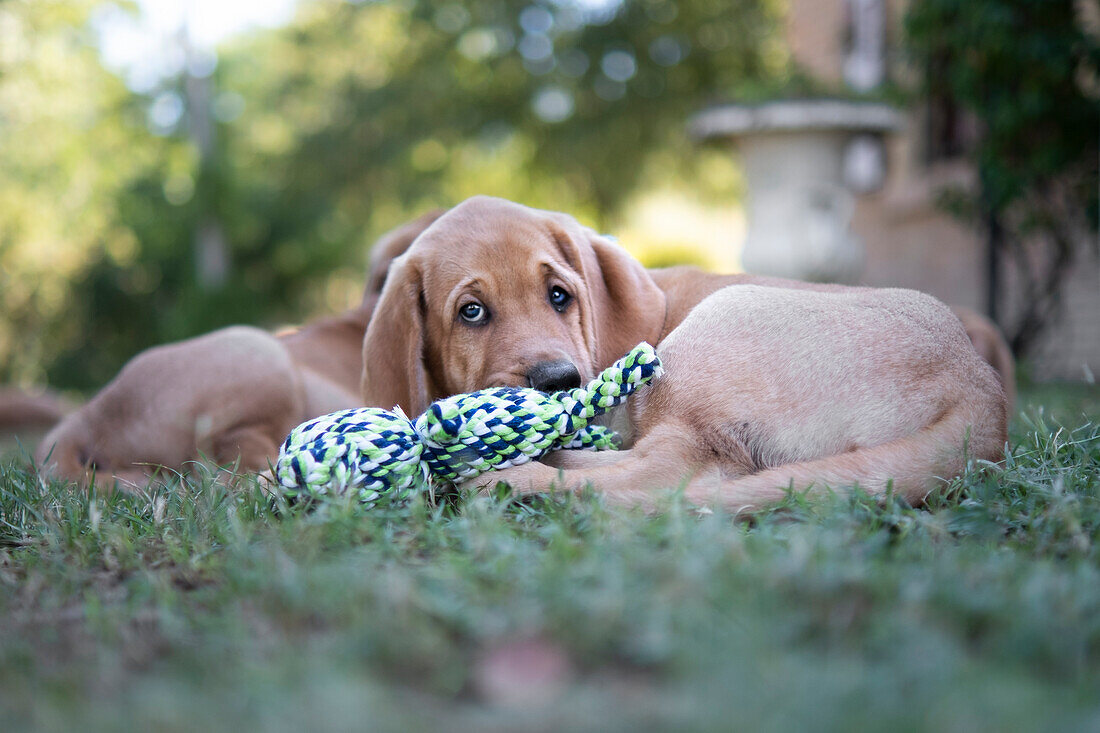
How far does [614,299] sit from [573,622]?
7.29ft

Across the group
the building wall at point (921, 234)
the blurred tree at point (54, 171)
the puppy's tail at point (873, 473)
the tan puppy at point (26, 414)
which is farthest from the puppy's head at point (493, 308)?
the blurred tree at point (54, 171)

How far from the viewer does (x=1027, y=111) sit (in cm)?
750

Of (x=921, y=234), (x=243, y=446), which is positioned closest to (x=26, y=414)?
(x=243, y=446)

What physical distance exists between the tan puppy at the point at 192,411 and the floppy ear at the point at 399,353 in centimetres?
86

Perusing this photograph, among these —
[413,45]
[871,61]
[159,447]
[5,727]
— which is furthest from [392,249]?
[413,45]

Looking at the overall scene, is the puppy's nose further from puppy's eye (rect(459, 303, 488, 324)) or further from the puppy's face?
puppy's eye (rect(459, 303, 488, 324))

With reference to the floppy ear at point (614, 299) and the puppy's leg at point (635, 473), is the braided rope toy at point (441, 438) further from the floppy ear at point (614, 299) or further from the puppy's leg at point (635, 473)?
the floppy ear at point (614, 299)

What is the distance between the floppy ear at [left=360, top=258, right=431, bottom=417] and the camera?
136 inches

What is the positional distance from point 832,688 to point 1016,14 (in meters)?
7.73

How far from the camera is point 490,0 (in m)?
20.4

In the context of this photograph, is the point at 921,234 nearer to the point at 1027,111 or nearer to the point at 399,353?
the point at 1027,111

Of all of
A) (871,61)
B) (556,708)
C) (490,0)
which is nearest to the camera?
(556,708)

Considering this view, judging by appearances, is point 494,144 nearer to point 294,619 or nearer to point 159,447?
point 159,447

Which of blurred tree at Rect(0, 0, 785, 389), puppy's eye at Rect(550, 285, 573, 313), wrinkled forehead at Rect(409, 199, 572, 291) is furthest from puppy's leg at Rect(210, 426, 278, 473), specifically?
blurred tree at Rect(0, 0, 785, 389)
